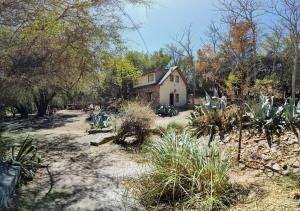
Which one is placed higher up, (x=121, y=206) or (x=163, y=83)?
(x=163, y=83)

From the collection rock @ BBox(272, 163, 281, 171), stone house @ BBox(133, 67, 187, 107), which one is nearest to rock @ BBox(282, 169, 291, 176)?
rock @ BBox(272, 163, 281, 171)

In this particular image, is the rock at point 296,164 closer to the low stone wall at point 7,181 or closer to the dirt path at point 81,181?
the dirt path at point 81,181

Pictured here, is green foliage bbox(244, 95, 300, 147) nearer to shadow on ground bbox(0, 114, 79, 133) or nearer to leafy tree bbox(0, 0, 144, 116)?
leafy tree bbox(0, 0, 144, 116)

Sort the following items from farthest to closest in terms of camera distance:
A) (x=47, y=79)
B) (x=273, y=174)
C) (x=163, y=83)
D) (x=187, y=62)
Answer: (x=187, y=62)
(x=163, y=83)
(x=47, y=79)
(x=273, y=174)

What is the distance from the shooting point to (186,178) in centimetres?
584

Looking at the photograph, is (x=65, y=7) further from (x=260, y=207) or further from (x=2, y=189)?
(x=260, y=207)

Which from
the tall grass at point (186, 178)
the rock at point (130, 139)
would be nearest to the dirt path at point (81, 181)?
the tall grass at point (186, 178)

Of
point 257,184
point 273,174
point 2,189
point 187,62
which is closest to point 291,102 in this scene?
point 273,174

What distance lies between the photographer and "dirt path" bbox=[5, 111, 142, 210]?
5.87 metres

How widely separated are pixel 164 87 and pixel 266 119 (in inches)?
1218

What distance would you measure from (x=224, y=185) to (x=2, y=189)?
352cm

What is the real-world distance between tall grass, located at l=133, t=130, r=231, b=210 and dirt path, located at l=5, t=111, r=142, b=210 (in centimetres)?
51

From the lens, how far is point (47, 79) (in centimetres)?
993

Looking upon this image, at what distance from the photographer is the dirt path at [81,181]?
19.3 feet
